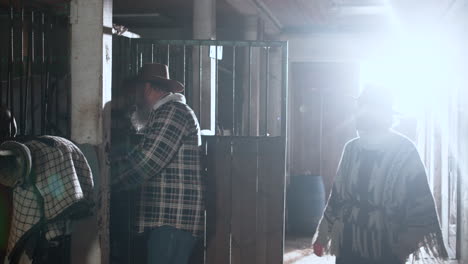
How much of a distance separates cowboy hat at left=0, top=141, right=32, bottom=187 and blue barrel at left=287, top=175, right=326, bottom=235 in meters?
5.77

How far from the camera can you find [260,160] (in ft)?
12.8

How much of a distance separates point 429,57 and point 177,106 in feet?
20.0

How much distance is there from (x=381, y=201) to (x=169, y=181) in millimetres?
1063

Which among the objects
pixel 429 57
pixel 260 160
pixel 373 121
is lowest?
pixel 260 160

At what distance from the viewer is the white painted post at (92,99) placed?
11.2 feet

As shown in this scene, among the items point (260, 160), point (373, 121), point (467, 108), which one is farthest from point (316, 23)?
point (373, 121)

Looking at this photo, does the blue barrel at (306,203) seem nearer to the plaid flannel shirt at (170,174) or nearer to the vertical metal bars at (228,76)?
the vertical metal bars at (228,76)

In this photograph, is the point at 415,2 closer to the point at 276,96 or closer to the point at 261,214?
the point at 276,96

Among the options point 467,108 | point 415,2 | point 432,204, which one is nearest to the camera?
point 432,204

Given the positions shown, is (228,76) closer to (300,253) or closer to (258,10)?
(258,10)

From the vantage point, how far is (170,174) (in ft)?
11.0

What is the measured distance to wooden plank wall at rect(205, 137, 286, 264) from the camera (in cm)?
390

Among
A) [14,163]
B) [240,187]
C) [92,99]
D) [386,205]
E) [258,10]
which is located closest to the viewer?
[14,163]

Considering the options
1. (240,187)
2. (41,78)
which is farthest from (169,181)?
(41,78)
